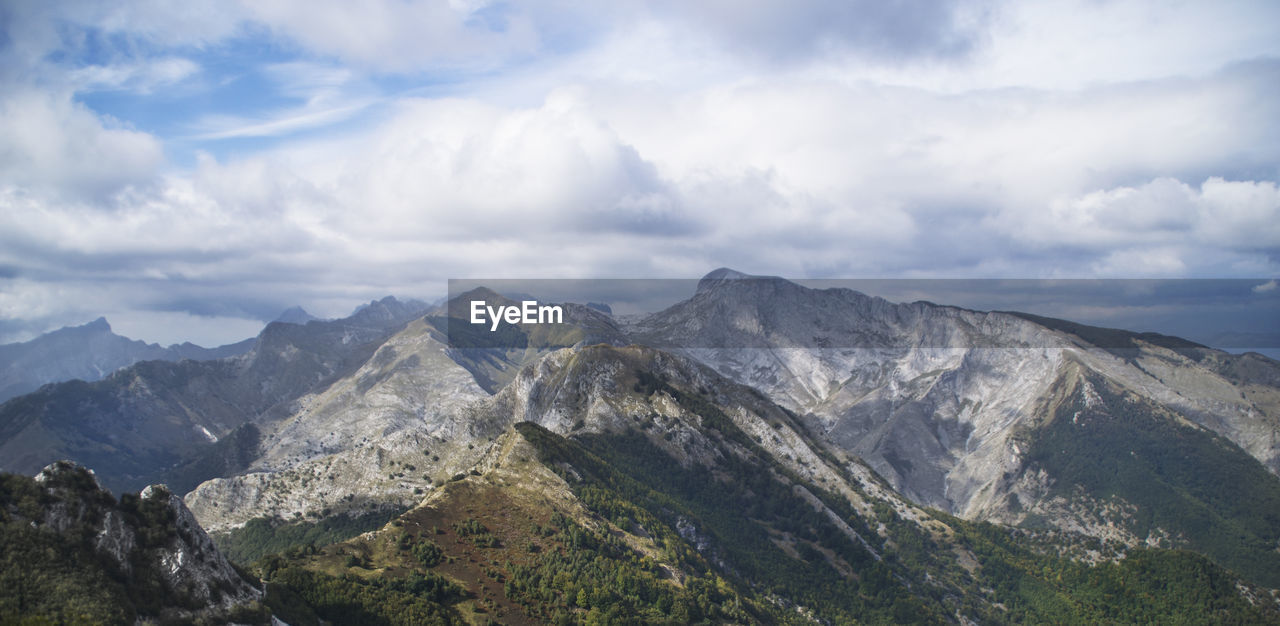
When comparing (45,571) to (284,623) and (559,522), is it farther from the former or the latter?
(559,522)

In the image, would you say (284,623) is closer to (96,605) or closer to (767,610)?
(96,605)

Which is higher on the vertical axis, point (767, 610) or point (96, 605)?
point (96, 605)

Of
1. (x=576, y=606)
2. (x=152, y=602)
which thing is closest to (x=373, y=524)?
(x=576, y=606)

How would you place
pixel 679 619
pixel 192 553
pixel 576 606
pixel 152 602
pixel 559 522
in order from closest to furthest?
pixel 152 602 → pixel 192 553 → pixel 576 606 → pixel 679 619 → pixel 559 522

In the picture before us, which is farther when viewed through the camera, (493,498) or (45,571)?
(493,498)

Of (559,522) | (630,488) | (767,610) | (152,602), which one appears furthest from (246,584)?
(630,488)

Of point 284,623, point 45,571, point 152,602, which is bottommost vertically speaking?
point 284,623

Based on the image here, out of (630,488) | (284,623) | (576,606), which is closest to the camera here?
(284,623)
